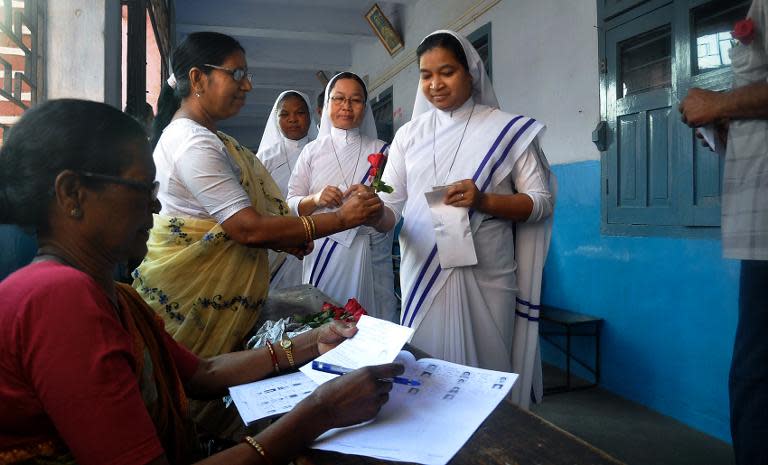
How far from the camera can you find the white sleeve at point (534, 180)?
207 centimetres

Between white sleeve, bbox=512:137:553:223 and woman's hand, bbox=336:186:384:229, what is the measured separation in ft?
1.84

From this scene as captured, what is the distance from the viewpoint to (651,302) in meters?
3.26

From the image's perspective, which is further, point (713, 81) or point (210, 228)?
point (713, 81)

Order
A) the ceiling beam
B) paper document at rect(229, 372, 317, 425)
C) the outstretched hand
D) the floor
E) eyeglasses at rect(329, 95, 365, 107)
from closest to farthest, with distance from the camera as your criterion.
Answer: paper document at rect(229, 372, 317, 425), the outstretched hand, the floor, eyeglasses at rect(329, 95, 365, 107), the ceiling beam

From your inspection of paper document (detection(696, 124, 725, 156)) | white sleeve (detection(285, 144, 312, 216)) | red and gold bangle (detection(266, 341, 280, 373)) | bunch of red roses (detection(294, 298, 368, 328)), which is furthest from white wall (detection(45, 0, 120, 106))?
paper document (detection(696, 124, 725, 156))

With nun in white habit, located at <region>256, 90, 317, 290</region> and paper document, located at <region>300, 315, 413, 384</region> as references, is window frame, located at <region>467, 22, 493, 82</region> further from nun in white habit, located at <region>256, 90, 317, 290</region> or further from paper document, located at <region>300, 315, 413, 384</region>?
paper document, located at <region>300, 315, 413, 384</region>

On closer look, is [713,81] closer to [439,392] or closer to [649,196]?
[649,196]

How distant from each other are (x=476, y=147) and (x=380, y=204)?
444 mm

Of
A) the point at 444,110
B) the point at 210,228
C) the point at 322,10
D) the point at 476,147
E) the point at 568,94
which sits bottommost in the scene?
the point at 210,228

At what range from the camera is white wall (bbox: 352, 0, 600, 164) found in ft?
12.3

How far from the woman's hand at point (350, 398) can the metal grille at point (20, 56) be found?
1.75 meters

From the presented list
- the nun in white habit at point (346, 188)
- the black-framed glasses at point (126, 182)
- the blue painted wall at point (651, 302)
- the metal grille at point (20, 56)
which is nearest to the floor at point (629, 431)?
the blue painted wall at point (651, 302)

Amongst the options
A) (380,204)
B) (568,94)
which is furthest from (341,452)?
(568,94)

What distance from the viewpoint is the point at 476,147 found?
2.15 meters
